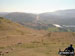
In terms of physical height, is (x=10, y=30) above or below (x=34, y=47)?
below

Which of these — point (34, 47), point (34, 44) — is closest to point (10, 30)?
point (34, 44)

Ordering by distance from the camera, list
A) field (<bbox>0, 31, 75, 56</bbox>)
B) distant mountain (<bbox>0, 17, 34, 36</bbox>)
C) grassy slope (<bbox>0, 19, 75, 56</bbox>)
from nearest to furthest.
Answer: field (<bbox>0, 31, 75, 56</bbox>) < grassy slope (<bbox>0, 19, 75, 56</bbox>) < distant mountain (<bbox>0, 17, 34, 36</bbox>)

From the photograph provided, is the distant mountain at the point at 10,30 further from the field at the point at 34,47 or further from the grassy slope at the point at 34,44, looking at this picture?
the field at the point at 34,47

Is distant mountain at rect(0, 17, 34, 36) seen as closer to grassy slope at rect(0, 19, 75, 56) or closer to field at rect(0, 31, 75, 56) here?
grassy slope at rect(0, 19, 75, 56)

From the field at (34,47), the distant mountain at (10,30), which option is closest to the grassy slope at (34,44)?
the field at (34,47)

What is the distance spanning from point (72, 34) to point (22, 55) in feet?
84.2

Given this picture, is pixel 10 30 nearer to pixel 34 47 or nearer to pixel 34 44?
pixel 34 44

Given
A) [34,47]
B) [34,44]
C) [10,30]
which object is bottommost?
[10,30]

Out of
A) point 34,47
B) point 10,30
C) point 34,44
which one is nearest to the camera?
point 34,47

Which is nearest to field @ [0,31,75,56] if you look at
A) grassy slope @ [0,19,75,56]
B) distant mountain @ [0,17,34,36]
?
grassy slope @ [0,19,75,56]

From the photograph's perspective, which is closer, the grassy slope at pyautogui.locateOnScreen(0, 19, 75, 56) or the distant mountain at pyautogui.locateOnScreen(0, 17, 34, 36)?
the grassy slope at pyautogui.locateOnScreen(0, 19, 75, 56)

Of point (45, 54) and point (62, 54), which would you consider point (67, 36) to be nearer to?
point (45, 54)

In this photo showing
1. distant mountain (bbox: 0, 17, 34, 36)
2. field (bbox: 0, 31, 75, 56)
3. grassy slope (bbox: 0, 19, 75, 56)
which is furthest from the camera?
distant mountain (bbox: 0, 17, 34, 36)

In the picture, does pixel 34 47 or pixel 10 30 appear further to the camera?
pixel 10 30
